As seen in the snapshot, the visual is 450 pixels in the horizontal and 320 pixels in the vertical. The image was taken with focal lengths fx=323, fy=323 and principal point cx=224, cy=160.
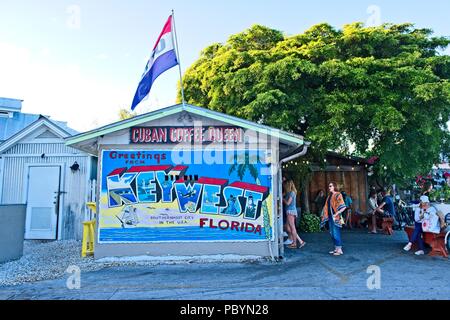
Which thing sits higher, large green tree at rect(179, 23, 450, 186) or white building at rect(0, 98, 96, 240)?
large green tree at rect(179, 23, 450, 186)

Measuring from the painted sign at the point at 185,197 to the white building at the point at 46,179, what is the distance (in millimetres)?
4097

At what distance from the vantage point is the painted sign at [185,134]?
7980 millimetres

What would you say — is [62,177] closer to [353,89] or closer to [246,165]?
[246,165]

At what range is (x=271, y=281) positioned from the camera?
19.8ft

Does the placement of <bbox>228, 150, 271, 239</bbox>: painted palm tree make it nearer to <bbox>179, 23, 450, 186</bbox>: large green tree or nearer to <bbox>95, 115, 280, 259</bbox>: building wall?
<bbox>95, 115, 280, 259</bbox>: building wall

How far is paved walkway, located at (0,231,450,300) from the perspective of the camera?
17.5 feet

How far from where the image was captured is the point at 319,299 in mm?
5051

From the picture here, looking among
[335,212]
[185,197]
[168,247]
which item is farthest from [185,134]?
[335,212]

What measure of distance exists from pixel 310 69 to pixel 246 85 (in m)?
2.24

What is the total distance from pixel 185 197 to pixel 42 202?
6.40 m

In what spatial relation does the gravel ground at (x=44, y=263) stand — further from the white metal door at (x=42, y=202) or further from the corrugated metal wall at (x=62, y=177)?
the corrugated metal wall at (x=62, y=177)

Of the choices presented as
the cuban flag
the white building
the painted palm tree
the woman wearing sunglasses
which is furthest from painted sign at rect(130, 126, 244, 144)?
the white building

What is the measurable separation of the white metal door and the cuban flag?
5313 mm

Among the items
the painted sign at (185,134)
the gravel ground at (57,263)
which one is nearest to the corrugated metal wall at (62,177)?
the gravel ground at (57,263)
